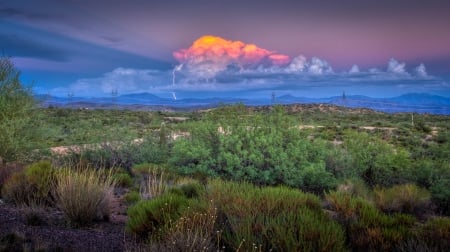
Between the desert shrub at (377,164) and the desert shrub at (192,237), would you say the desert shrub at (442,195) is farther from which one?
the desert shrub at (192,237)

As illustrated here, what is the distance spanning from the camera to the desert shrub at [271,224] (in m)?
6.78

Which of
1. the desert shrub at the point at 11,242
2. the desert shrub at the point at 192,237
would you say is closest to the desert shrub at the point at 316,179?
the desert shrub at the point at 192,237

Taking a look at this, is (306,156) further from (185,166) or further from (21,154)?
(21,154)

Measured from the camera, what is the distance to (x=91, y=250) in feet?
25.3

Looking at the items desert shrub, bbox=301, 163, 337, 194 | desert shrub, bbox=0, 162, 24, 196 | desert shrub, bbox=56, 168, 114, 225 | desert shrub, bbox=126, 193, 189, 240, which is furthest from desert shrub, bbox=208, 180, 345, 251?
desert shrub, bbox=0, 162, 24, 196

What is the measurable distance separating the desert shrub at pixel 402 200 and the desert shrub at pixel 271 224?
6587 millimetres

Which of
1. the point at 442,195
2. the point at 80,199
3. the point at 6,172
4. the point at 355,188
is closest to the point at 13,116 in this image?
the point at 6,172

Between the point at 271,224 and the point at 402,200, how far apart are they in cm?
944

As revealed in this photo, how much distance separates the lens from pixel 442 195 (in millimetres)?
17500

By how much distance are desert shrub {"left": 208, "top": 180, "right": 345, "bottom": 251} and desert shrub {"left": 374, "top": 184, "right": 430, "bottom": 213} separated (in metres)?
6.59

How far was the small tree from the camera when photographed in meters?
19.4

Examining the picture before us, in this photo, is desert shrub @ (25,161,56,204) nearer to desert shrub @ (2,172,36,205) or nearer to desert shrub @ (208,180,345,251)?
desert shrub @ (2,172,36,205)

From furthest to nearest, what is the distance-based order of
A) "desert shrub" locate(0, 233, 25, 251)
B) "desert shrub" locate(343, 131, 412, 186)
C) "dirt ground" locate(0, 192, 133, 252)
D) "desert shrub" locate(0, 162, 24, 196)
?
"desert shrub" locate(343, 131, 412, 186), "desert shrub" locate(0, 162, 24, 196), "dirt ground" locate(0, 192, 133, 252), "desert shrub" locate(0, 233, 25, 251)

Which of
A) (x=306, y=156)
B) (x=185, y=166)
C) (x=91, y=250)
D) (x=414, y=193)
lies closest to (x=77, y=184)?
(x=91, y=250)
